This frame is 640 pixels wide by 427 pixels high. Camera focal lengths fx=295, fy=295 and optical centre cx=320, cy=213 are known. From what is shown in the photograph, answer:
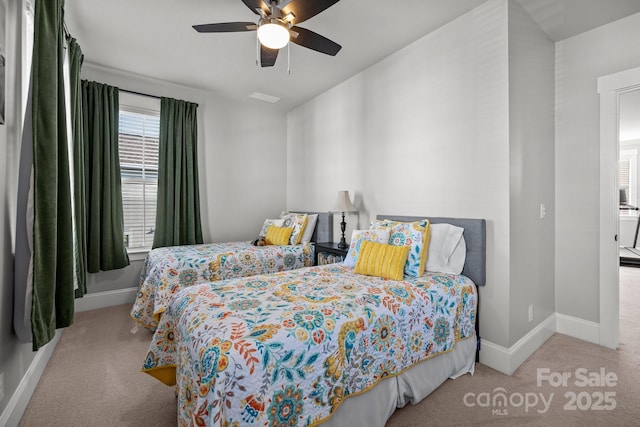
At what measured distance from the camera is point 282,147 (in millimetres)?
4852

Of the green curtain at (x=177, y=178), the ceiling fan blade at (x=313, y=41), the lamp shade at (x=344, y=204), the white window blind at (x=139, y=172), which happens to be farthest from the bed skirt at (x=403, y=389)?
the white window blind at (x=139, y=172)

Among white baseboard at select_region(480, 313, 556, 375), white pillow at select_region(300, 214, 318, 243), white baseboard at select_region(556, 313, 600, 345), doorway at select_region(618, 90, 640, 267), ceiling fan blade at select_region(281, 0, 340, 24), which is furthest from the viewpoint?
doorway at select_region(618, 90, 640, 267)

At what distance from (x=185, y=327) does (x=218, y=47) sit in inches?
106

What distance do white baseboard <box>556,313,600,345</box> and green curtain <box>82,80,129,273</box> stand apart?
181 inches

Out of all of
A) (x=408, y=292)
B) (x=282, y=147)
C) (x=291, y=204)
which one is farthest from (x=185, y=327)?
(x=282, y=147)

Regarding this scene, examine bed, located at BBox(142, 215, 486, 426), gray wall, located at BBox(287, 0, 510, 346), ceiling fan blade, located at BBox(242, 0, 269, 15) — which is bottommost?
bed, located at BBox(142, 215, 486, 426)

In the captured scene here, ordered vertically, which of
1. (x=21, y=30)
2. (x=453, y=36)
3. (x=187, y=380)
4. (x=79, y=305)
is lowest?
(x=79, y=305)

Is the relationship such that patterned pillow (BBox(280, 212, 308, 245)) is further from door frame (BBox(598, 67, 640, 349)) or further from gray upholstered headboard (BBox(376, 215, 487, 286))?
door frame (BBox(598, 67, 640, 349))

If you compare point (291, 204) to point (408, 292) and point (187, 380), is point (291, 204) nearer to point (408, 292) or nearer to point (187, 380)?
point (408, 292)

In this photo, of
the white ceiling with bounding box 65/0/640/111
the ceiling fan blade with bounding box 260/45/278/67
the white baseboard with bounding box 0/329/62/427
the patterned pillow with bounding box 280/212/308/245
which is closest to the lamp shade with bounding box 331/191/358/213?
the patterned pillow with bounding box 280/212/308/245

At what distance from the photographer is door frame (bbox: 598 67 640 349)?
2.40 meters

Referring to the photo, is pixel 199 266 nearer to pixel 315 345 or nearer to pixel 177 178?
pixel 177 178

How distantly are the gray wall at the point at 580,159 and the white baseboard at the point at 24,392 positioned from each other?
398cm

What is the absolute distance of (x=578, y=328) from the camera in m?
2.61
